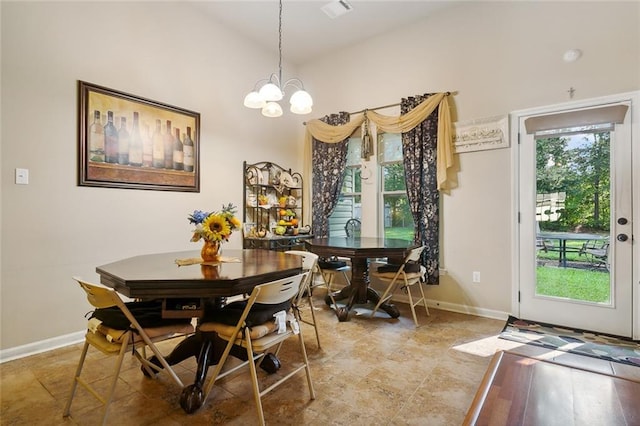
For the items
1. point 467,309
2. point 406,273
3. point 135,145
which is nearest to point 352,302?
point 406,273

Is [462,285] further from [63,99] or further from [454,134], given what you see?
[63,99]

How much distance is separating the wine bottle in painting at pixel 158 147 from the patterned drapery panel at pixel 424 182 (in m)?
2.74

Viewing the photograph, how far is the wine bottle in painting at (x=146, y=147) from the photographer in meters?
3.19

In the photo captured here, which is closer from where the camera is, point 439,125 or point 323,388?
point 323,388

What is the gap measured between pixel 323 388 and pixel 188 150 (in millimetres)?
2823

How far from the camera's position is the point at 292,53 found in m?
Answer: 4.70

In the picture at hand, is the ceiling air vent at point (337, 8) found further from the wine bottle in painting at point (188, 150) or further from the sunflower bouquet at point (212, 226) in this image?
the sunflower bouquet at point (212, 226)

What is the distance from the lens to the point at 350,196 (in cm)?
459

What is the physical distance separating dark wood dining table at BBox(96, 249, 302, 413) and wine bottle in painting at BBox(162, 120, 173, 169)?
1.38 m

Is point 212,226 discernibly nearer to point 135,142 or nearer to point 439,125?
point 135,142

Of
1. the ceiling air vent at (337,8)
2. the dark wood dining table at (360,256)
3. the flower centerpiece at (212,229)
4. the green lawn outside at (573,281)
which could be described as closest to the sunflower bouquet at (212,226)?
the flower centerpiece at (212,229)

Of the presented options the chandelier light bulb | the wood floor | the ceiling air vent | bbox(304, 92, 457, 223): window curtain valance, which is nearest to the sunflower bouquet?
the chandelier light bulb

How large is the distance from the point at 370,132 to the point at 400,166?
0.62 metres

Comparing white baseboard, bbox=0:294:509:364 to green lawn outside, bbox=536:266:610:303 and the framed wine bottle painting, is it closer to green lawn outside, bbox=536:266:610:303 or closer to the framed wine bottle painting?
green lawn outside, bbox=536:266:610:303
